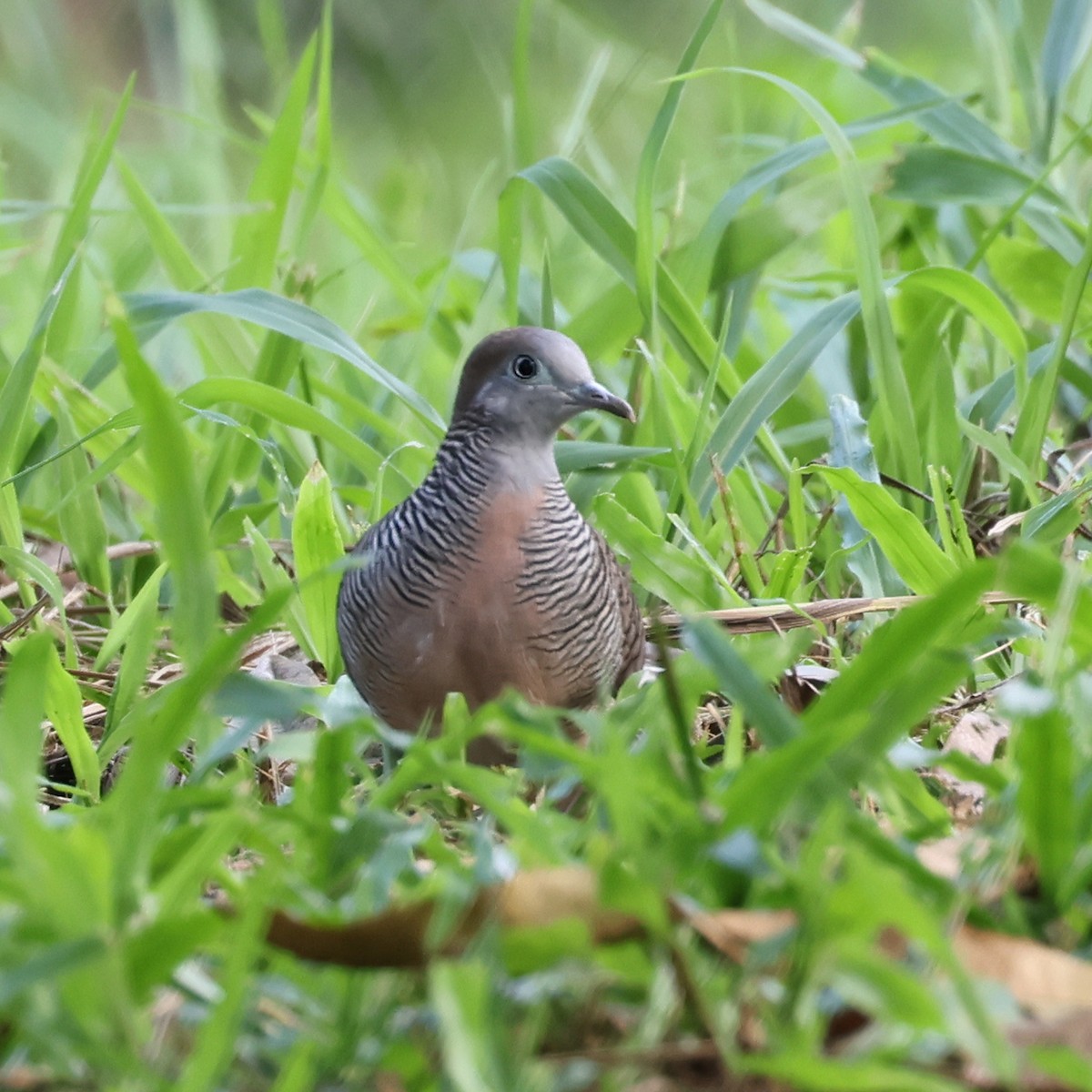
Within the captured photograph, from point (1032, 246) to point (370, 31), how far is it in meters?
4.88

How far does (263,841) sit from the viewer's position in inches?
61.4

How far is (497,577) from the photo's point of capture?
271 cm

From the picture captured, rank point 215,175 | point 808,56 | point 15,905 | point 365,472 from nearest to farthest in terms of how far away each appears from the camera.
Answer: point 15,905 < point 365,472 < point 215,175 < point 808,56

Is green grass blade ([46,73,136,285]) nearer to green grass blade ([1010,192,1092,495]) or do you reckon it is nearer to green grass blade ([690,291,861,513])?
green grass blade ([690,291,861,513])

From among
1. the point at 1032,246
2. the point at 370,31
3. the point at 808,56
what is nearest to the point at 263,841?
the point at 1032,246

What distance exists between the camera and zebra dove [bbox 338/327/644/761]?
2.68 metres

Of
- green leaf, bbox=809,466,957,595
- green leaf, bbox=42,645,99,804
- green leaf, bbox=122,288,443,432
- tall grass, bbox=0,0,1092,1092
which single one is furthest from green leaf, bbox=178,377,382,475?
green leaf, bbox=809,466,957,595

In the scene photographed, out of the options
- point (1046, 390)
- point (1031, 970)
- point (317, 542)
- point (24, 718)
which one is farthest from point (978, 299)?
point (24, 718)

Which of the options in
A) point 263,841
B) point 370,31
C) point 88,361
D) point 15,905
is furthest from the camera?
point 370,31

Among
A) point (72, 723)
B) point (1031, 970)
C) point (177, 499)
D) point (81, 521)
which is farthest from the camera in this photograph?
point (81, 521)

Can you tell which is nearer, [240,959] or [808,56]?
[240,959]

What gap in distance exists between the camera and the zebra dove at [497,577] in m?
2.68

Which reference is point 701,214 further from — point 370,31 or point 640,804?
point 640,804

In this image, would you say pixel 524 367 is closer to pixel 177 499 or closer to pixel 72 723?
pixel 72 723
